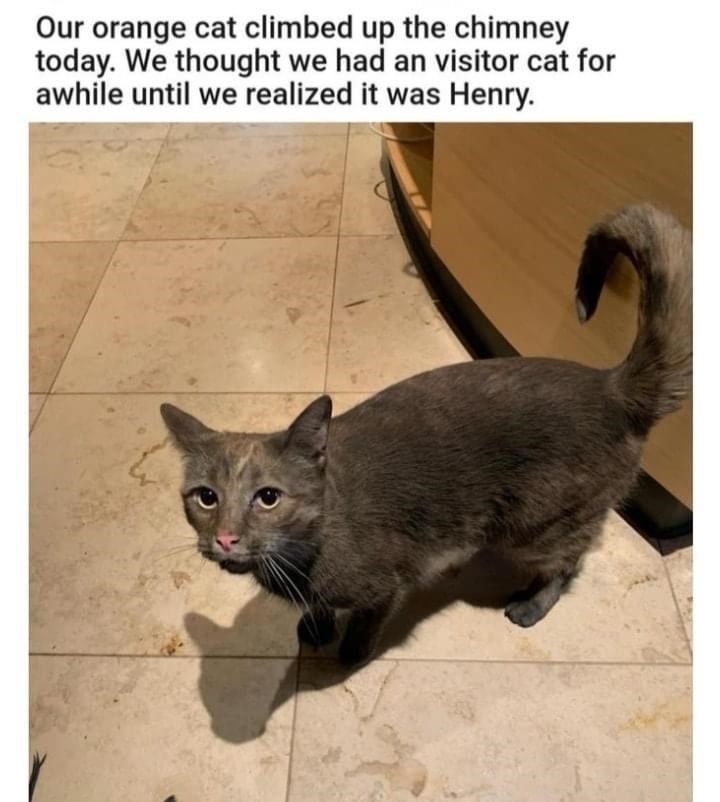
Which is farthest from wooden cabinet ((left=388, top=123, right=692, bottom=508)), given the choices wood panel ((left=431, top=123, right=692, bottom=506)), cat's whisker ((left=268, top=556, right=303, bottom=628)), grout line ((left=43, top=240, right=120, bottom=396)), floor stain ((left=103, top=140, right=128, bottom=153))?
floor stain ((left=103, top=140, right=128, bottom=153))

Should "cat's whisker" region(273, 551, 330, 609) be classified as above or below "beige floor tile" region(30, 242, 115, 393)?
above

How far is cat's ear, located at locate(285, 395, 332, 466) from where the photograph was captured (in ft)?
3.09

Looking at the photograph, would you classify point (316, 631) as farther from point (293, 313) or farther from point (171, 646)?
point (293, 313)

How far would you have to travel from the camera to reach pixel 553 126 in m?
1.22

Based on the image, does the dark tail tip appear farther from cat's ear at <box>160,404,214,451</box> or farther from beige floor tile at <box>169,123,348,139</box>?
beige floor tile at <box>169,123,348,139</box>

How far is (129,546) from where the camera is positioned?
4.58ft

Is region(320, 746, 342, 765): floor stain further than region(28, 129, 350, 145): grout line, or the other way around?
region(28, 129, 350, 145): grout line

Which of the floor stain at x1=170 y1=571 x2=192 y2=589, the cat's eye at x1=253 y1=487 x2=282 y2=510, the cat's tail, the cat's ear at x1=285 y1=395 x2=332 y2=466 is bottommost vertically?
the floor stain at x1=170 y1=571 x2=192 y2=589

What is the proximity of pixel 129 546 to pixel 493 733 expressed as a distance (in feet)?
2.41

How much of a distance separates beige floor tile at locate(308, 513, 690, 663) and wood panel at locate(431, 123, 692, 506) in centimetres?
18

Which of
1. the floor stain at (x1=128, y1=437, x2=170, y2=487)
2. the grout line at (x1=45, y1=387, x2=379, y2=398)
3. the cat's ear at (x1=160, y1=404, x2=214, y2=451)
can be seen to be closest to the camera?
the cat's ear at (x1=160, y1=404, x2=214, y2=451)

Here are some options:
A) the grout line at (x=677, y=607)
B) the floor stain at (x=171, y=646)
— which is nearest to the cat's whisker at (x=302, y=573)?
the floor stain at (x=171, y=646)

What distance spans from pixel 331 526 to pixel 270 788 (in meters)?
0.42
